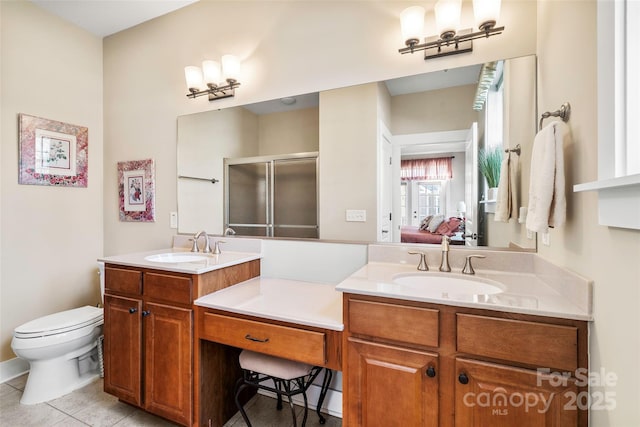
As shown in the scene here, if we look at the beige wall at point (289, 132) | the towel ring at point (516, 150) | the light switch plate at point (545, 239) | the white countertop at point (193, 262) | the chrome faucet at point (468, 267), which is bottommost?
the white countertop at point (193, 262)

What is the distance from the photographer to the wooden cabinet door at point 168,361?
1.44m

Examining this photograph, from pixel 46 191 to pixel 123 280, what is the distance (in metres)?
1.33

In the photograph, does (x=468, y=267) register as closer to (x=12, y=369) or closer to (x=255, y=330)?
(x=255, y=330)

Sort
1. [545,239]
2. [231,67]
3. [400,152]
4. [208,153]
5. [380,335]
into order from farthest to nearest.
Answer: [208,153] → [231,67] → [400,152] → [545,239] → [380,335]

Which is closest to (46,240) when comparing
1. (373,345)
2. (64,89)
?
(64,89)

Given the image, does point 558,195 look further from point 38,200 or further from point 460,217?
point 38,200

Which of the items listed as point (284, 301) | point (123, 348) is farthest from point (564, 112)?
point (123, 348)

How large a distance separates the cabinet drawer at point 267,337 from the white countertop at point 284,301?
0.16 ft

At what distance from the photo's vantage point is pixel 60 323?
1846 mm

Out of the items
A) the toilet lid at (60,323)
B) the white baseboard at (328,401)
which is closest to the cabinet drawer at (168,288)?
the toilet lid at (60,323)

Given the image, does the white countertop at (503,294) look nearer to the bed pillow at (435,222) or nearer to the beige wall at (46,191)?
the bed pillow at (435,222)

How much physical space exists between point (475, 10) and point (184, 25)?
6.83 ft

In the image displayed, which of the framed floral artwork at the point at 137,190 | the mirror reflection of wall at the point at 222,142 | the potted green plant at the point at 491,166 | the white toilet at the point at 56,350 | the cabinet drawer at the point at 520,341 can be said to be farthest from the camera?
the framed floral artwork at the point at 137,190

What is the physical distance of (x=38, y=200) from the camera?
2.20m
